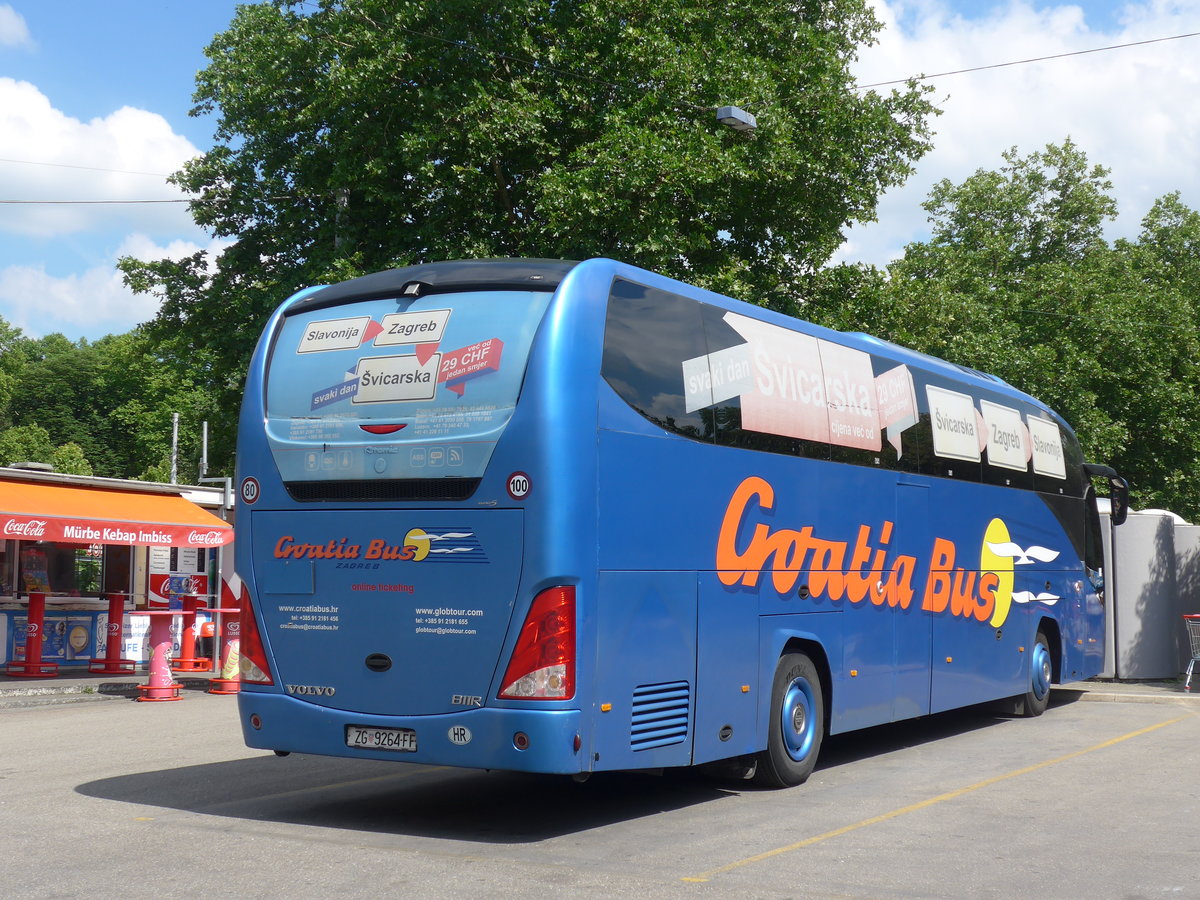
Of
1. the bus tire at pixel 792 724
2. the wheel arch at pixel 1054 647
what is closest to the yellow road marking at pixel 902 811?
the bus tire at pixel 792 724

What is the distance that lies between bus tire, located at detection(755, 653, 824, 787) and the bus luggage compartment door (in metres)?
2.80

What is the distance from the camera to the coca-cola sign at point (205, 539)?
21.0 meters

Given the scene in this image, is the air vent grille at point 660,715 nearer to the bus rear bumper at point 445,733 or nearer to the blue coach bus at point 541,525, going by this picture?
the blue coach bus at point 541,525

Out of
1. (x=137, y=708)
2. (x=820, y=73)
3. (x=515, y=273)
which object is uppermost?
(x=820, y=73)

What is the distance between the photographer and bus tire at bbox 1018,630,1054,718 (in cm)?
1545

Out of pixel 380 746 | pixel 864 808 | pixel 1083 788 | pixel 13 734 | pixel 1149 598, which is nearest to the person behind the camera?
pixel 380 746

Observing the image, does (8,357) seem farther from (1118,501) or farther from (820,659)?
(820,659)

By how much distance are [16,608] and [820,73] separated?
54.3 feet

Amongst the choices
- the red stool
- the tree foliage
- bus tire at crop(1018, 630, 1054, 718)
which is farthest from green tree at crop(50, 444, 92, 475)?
bus tire at crop(1018, 630, 1054, 718)

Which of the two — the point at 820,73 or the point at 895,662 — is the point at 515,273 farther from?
the point at 820,73

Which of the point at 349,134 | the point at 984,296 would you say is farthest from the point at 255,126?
the point at 984,296

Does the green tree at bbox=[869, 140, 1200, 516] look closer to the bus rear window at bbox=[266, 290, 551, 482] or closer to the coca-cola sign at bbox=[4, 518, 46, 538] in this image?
the coca-cola sign at bbox=[4, 518, 46, 538]

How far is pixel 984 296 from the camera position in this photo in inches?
1730

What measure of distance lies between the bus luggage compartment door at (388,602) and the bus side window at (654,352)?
1.19m
